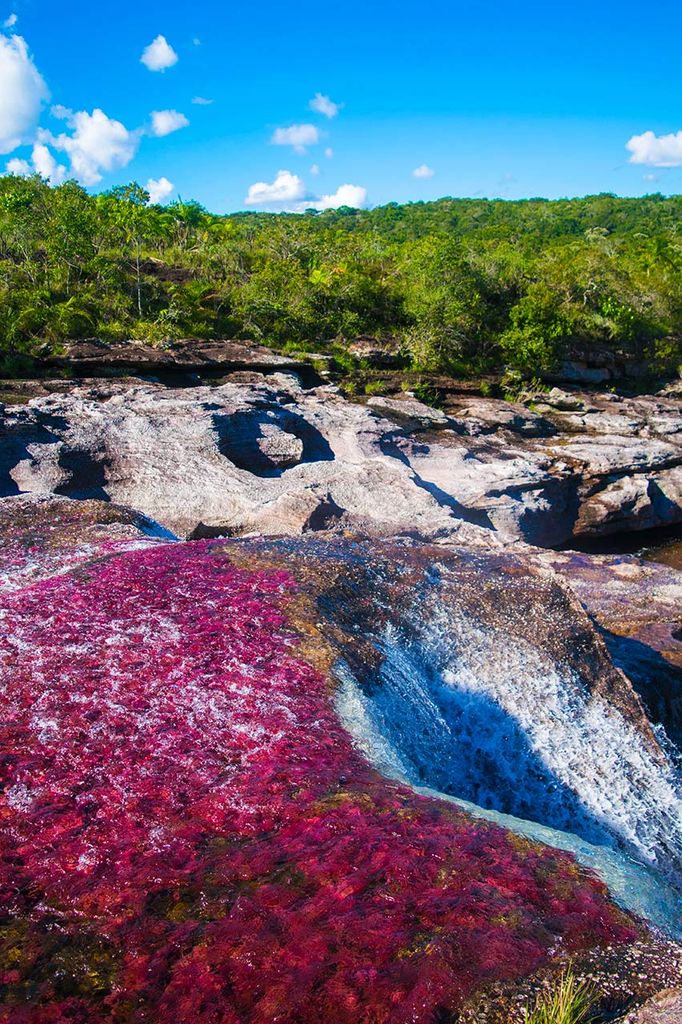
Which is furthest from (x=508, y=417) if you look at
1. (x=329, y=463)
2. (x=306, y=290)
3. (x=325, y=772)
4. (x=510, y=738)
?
(x=325, y=772)

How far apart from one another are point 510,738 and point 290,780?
319 centimetres

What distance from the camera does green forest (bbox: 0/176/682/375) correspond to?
25938 millimetres

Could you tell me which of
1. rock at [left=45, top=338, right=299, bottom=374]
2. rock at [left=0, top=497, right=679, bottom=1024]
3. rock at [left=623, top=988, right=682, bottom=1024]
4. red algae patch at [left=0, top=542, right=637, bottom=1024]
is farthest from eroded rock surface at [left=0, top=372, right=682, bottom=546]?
rock at [left=623, top=988, right=682, bottom=1024]

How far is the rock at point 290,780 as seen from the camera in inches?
154

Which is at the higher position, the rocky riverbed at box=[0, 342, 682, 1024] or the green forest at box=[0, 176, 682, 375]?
the green forest at box=[0, 176, 682, 375]

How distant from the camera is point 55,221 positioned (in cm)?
2792

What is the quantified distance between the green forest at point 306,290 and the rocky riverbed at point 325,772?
568 inches

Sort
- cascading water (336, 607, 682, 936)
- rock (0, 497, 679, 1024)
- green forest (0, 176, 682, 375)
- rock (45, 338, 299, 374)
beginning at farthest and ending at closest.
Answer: green forest (0, 176, 682, 375) → rock (45, 338, 299, 374) → cascading water (336, 607, 682, 936) → rock (0, 497, 679, 1024)

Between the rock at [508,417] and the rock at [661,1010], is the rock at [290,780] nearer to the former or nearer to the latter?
the rock at [661,1010]

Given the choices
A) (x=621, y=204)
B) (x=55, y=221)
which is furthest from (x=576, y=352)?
(x=621, y=204)

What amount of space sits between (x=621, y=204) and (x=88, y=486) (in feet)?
388

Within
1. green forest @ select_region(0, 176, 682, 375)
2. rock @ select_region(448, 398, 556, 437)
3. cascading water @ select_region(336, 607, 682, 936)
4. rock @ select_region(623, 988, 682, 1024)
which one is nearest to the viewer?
rock @ select_region(623, 988, 682, 1024)

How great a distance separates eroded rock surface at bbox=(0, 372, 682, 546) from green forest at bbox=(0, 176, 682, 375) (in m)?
4.84

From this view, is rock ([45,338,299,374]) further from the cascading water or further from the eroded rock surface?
the cascading water
